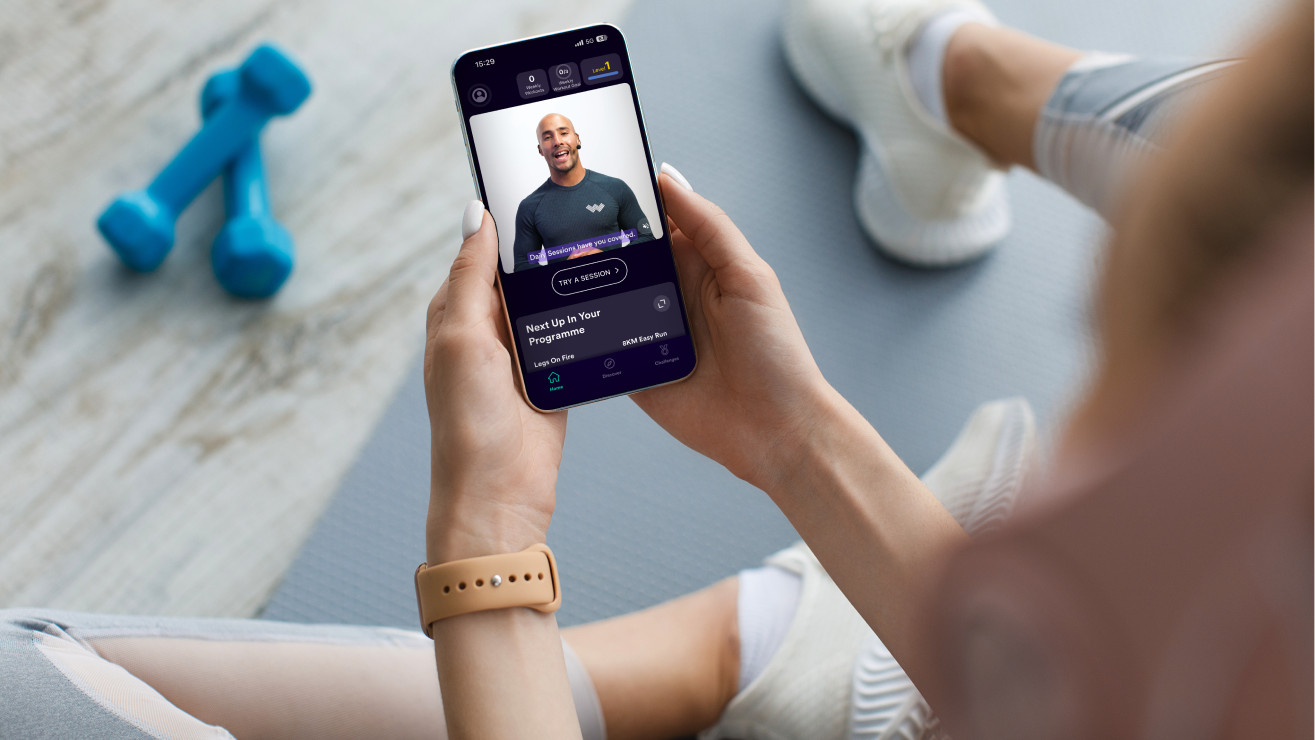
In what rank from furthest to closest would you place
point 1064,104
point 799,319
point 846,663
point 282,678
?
point 799,319, point 1064,104, point 846,663, point 282,678

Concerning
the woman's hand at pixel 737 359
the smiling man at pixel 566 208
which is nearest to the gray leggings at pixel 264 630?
the woman's hand at pixel 737 359

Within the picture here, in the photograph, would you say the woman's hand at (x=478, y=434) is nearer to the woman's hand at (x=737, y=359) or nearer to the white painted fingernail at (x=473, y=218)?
the white painted fingernail at (x=473, y=218)

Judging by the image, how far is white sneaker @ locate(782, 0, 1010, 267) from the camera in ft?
3.05

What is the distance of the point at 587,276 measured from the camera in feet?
1.93

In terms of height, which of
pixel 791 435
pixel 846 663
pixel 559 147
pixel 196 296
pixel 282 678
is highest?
pixel 559 147

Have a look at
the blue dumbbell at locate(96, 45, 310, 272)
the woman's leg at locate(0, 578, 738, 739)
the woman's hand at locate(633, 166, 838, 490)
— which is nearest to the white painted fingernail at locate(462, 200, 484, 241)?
the woman's hand at locate(633, 166, 838, 490)

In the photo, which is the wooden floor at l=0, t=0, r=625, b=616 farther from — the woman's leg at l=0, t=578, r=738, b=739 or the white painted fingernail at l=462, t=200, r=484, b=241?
the white painted fingernail at l=462, t=200, r=484, b=241

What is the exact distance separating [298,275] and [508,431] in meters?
0.52

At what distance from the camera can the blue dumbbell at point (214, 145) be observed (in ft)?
2.81

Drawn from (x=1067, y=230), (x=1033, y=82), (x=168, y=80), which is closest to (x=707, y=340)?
(x=1033, y=82)

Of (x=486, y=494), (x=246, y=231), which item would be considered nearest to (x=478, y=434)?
(x=486, y=494)

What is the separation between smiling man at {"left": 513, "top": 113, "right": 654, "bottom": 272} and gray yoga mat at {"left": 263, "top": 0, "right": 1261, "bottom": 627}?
0.34 m

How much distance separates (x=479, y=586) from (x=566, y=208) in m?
0.28

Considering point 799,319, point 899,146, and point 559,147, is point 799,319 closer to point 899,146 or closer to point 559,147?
point 899,146
